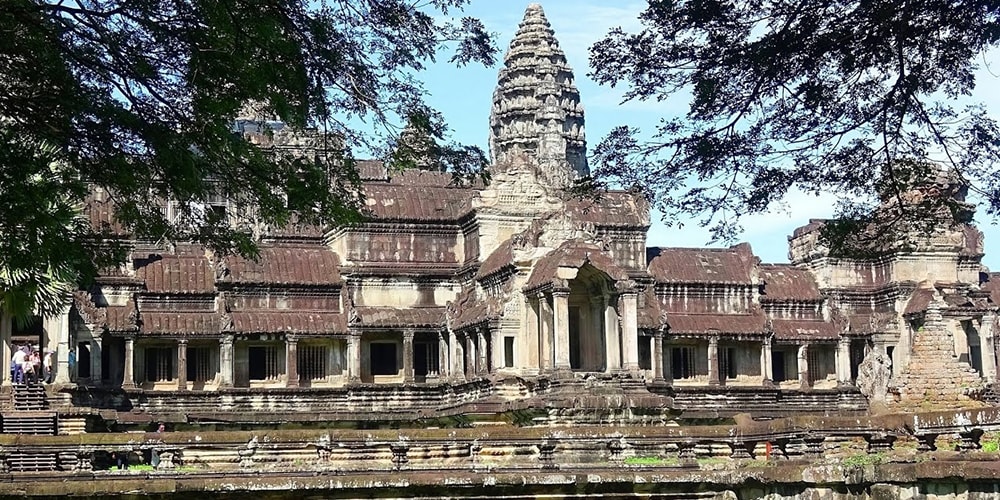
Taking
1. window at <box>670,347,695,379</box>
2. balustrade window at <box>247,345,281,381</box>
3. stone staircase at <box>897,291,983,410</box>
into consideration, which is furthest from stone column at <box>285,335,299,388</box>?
stone staircase at <box>897,291,983,410</box>

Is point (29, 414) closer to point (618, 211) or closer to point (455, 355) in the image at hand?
point (455, 355)

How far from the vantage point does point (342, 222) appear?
1938cm

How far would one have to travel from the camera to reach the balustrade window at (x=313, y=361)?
152 ft

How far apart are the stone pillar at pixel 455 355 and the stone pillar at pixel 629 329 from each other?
5.40 metres

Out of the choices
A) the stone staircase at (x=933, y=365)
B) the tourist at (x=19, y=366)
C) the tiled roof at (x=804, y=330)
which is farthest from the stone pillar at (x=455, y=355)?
the stone staircase at (x=933, y=365)

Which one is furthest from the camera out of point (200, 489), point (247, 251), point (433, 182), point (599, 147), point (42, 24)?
point (433, 182)

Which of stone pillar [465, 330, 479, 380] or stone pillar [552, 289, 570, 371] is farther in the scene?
stone pillar [465, 330, 479, 380]

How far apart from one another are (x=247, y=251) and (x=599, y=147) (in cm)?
499

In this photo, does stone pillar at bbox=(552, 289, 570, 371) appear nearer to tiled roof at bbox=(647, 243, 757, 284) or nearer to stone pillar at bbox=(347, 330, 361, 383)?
stone pillar at bbox=(347, 330, 361, 383)

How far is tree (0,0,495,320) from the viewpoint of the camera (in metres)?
17.0

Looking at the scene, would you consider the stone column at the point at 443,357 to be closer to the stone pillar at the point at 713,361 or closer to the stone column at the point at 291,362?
the stone column at the point at 291,362

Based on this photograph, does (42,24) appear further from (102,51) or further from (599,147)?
(599,147)

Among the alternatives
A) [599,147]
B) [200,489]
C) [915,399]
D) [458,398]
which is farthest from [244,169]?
[915,399]

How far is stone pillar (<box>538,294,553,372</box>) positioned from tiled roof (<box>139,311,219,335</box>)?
369 inches
